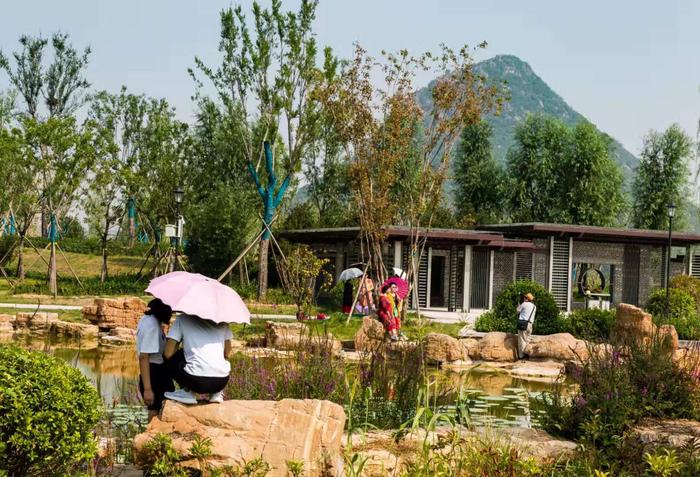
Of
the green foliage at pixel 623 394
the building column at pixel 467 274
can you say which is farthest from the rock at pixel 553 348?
the building column at pixel 467 274

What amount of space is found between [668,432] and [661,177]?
45910mm

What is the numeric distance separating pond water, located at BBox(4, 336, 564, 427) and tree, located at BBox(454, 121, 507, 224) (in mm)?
33953

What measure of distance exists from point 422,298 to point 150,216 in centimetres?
1125

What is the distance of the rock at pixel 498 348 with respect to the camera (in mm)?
16703

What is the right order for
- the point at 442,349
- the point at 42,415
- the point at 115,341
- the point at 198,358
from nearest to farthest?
the point at 42,415, the point at 198,358, the point at 442,349, the point at 115,341

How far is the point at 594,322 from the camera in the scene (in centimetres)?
1914

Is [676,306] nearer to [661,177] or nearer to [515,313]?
[515,313]

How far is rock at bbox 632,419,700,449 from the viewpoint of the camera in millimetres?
6223

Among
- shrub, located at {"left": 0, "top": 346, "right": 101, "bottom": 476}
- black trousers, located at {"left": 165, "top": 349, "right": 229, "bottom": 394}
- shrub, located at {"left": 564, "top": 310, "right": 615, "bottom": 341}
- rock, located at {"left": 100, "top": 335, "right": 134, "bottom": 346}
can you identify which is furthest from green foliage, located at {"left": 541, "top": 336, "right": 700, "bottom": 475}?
rock, located at {"left": 100, "top": 335, "right": 134, "bottom": 346}

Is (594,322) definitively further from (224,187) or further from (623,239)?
(224,187)

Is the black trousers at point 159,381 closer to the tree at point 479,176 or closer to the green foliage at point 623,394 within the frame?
the green foliage at point 623,394

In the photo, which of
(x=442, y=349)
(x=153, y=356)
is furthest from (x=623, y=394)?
(x=442, y=349)

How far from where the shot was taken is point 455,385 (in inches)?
412

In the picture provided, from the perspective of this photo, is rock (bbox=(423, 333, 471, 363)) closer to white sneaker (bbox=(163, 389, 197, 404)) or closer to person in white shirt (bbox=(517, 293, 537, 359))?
person in white shirt (bbox=(517, 293, 537, 359))
